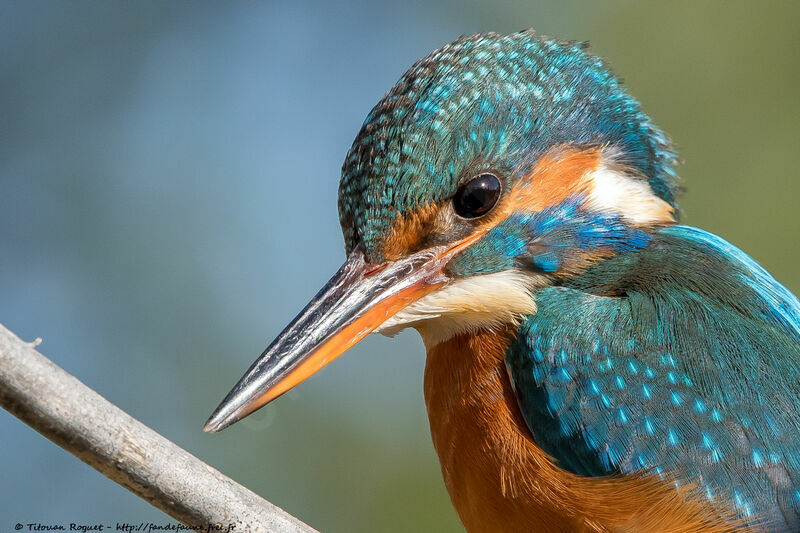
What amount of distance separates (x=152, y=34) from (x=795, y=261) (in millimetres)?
5203

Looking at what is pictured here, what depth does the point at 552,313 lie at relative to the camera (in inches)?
116

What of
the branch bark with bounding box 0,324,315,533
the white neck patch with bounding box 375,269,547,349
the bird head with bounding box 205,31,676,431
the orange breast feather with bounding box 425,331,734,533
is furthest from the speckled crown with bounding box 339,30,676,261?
the branch bark with bounding box 0,324,315,533

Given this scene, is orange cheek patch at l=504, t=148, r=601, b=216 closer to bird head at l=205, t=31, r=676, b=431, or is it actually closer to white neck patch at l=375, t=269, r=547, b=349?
bird head at l=205, t=31, r=676, b=431

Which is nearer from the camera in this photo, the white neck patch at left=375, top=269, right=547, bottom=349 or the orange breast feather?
the orange breast feather

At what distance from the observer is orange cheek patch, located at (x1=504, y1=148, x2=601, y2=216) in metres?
3.08

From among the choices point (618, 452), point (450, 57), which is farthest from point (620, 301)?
point (450, 57)

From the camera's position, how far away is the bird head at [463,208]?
9.84ft

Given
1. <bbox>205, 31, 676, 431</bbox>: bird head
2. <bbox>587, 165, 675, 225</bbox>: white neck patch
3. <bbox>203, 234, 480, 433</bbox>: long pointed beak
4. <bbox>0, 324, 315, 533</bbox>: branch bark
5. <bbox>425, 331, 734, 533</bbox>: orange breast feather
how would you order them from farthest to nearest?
<bbox>587, 165, 675, 225</bbox>: white neck patch < <bbox>205, 31, 676, 431</bbox>: bird head < <bbox>203, 234, 480, 433</bbox>: long pointed beak < <bbox>425, 331, 734, 533</bbox>: orange breast feather < <bbox>0, 324, 315, 533</bbox>: branch bark

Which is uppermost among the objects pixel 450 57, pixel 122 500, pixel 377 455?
pixel 450 57

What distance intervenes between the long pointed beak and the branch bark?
0.69m

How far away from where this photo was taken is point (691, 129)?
6.07 m

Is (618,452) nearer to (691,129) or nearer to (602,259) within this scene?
(602,259)

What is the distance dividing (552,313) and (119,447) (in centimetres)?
147

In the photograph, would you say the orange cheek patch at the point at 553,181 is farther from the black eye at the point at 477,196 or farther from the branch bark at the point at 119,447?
the branch bark at the point at 119,447
